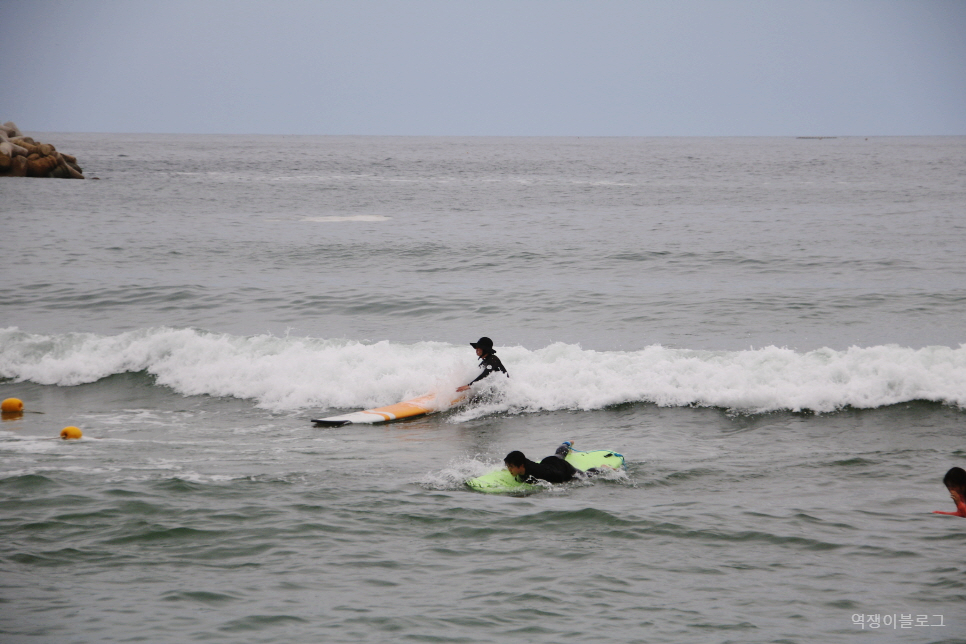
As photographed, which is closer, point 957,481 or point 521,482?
point 957,481

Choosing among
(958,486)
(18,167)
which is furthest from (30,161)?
(958,486)

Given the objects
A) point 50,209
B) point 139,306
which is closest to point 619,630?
point 139,306

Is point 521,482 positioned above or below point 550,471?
below

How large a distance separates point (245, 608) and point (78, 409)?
8.69m

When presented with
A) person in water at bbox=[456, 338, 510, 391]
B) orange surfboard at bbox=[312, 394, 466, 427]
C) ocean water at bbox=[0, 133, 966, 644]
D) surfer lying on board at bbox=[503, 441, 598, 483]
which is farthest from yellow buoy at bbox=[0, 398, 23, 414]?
surfer lying on board at bbox=[503, 441, 598, 483]

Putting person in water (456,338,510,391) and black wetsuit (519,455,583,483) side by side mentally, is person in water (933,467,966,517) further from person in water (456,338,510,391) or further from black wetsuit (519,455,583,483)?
person in water (456,338,510,391)

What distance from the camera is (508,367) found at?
1477cm

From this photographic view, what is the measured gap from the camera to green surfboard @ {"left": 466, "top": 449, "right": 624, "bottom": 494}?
30.1 ft

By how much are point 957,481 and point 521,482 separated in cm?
423

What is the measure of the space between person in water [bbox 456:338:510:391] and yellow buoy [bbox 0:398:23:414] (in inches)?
268

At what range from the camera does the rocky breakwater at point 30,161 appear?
49406mm

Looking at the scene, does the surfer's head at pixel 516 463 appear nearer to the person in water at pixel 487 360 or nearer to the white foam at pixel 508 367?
the white foam at pixel 508 367

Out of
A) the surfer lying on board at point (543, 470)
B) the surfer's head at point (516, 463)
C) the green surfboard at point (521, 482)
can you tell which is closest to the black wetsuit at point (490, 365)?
the green surfboard at point (521, 482)

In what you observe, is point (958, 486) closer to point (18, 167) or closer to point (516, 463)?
point (516, 463)
